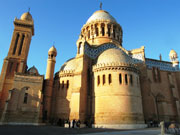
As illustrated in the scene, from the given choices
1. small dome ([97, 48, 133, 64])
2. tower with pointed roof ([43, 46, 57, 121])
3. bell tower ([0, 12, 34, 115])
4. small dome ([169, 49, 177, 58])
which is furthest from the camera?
small dome ([169, 49, 177, 58])

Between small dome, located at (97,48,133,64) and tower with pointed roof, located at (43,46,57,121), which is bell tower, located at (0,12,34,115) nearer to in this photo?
tower with pointed roof, located at (43,46,57,121)

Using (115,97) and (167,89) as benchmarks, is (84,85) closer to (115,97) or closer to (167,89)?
(115,97)

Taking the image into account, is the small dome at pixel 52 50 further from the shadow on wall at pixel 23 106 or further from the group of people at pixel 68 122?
the group of people at pixel 68 122

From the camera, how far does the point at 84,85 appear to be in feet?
76.2

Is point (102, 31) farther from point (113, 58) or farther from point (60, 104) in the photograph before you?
point (60, 104)

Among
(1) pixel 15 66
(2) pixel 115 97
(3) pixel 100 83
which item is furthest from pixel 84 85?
(1) pixel 15 66

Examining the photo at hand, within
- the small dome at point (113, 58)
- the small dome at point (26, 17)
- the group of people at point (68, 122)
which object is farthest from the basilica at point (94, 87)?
the small dome at point (26, 17)

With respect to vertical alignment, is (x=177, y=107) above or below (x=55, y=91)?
below

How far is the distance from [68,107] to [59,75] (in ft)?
21.5

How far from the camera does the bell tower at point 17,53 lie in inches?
1113

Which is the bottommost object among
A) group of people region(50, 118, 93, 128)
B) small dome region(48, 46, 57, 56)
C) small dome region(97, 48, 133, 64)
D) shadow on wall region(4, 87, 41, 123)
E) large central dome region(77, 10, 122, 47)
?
group of people region(50, 118, 93, 128)

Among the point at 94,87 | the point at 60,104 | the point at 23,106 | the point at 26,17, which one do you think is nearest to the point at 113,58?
the point at 94,87

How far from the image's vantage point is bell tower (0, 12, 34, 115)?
28.3 m

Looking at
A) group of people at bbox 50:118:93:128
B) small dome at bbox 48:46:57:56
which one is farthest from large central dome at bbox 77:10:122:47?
group of people at bbox 50:118:93:128
